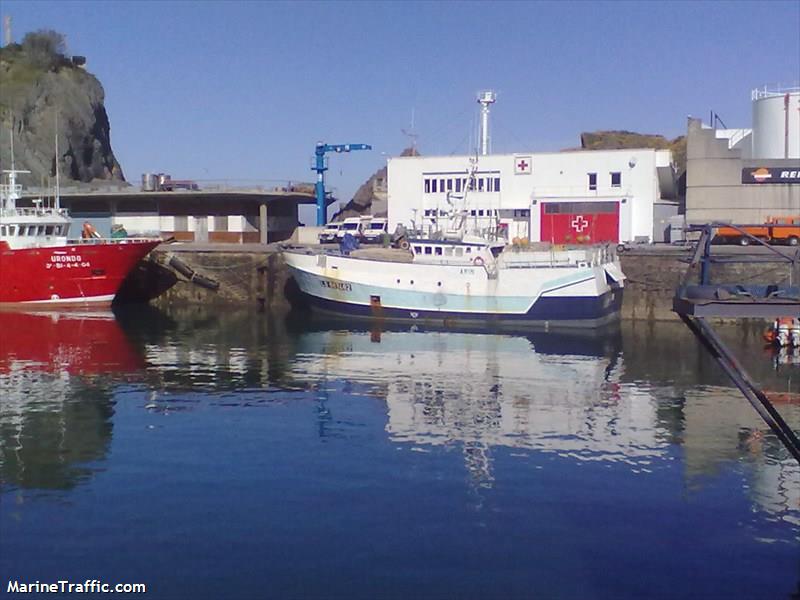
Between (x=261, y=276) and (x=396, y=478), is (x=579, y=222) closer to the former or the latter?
(x=261, y=276)

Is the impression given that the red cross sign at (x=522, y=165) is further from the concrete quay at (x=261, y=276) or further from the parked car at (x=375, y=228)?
the concrete quay at (x=261, y=276)

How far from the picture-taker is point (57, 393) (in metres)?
21.9

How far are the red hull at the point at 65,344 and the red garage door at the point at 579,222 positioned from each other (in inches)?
853

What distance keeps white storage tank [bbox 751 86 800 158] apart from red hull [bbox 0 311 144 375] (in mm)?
32797

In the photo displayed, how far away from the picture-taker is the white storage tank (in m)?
45.2

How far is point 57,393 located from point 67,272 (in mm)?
18893

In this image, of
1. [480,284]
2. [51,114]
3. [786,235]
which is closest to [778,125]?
[786,235]

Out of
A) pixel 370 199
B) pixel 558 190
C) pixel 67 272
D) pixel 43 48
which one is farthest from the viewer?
pixel 43 48

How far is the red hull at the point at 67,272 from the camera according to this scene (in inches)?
1540

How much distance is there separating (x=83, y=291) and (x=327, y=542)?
A: 102 feet

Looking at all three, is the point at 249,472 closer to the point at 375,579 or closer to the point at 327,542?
the point at 327,542

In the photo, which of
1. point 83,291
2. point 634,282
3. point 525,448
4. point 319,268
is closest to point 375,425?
point 525,448

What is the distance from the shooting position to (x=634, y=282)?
37719 mm

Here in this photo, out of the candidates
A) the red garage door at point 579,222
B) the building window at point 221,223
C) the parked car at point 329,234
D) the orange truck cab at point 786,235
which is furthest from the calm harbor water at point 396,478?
the building window at point 221,223
